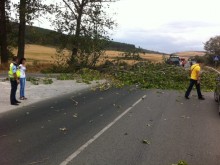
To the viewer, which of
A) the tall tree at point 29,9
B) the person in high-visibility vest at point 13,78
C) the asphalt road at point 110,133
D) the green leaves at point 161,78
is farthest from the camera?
the tall tree at point 29,9

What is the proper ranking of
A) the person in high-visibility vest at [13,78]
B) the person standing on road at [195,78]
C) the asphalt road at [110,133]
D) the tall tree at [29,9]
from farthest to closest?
1. the tall tree at [29,9]
2. the person standing on road at [195,78]
3. the person in high-visibility vest at [13,78]
4. the asphalt road at [110,133]

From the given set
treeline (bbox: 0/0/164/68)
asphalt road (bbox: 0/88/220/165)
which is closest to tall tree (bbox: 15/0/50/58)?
treeline (bbox: 0/0/164/68)

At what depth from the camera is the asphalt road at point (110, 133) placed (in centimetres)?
843

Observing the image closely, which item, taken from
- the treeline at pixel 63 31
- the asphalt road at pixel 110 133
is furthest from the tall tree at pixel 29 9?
the asphalt road at pixel 110 133

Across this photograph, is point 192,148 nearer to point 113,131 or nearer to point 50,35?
point 113,131

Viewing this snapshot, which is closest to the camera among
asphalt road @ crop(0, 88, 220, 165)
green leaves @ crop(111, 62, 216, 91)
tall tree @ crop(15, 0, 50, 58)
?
asphalt road @ crop(0, 88, 220, 165)

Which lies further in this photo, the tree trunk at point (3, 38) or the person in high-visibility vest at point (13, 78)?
the tree trunk at point (3, 38)

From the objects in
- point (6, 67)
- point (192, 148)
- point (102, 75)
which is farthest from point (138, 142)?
point (6, 67)

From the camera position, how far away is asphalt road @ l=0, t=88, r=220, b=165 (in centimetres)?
843

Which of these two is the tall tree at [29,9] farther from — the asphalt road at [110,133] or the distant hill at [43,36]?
the asphalt road at [110,133]

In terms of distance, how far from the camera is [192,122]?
13047mm

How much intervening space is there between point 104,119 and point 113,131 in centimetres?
201

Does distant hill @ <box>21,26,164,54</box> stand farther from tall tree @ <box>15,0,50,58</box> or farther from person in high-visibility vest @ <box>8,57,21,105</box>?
person in high-visibility vest @ <box>8,57,21,105</box>

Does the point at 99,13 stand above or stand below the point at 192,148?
above
